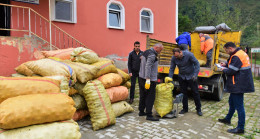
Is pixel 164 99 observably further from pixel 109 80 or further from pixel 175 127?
pixel 109 80

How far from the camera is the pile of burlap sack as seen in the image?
3.49m

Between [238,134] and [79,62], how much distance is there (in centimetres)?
341

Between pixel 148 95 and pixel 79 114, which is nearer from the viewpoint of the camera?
pixel 79 114

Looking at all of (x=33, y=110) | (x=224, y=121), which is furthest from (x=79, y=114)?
(x=224, y=121)

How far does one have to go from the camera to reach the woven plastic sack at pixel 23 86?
2.32 m

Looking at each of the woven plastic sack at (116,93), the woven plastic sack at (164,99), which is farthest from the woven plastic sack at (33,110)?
the woven plastic sack at (164,99)

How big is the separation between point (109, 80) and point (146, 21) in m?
7.74

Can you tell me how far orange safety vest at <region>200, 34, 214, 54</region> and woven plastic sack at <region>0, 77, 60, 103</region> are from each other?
555 cm

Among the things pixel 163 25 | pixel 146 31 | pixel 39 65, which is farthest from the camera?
pixel 163 25

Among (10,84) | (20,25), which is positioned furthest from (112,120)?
(20,25)

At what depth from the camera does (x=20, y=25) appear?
6699 millimetres

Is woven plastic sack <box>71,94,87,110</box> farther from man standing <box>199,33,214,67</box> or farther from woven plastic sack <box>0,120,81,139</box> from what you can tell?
man standing <box>199,33,214,67</box>

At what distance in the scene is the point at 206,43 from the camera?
690cm

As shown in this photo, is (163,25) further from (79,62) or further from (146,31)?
(79,62)
